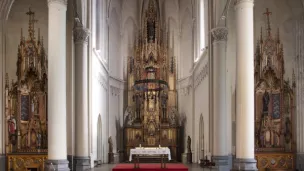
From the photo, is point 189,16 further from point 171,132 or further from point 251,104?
point 251,104

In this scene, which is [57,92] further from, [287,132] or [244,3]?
[287,132]

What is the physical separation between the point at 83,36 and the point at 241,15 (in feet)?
28.5

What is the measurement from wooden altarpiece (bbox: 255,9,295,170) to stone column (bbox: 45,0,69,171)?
10146 mm

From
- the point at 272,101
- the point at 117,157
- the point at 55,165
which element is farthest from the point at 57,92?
the point at 117,157

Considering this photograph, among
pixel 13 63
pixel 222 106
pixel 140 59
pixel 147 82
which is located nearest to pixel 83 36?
pixel 13 63

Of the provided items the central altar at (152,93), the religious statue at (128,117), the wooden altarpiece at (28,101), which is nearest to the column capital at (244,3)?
the wooden altarpiece at (28,101)

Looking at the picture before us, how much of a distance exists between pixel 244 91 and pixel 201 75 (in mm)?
12777

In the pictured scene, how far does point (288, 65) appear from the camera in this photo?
22.7 m

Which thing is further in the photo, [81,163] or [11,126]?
[81,163]

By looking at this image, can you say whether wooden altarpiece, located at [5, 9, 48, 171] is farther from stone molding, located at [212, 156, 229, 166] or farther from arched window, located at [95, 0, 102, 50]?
stone molding, located at [212, 156, 229, 166]

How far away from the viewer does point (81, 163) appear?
21.9m

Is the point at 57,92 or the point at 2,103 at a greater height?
the point at 57,92

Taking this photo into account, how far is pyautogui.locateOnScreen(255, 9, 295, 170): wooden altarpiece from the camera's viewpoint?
72.5 ft

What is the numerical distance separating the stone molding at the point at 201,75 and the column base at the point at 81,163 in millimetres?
8549
